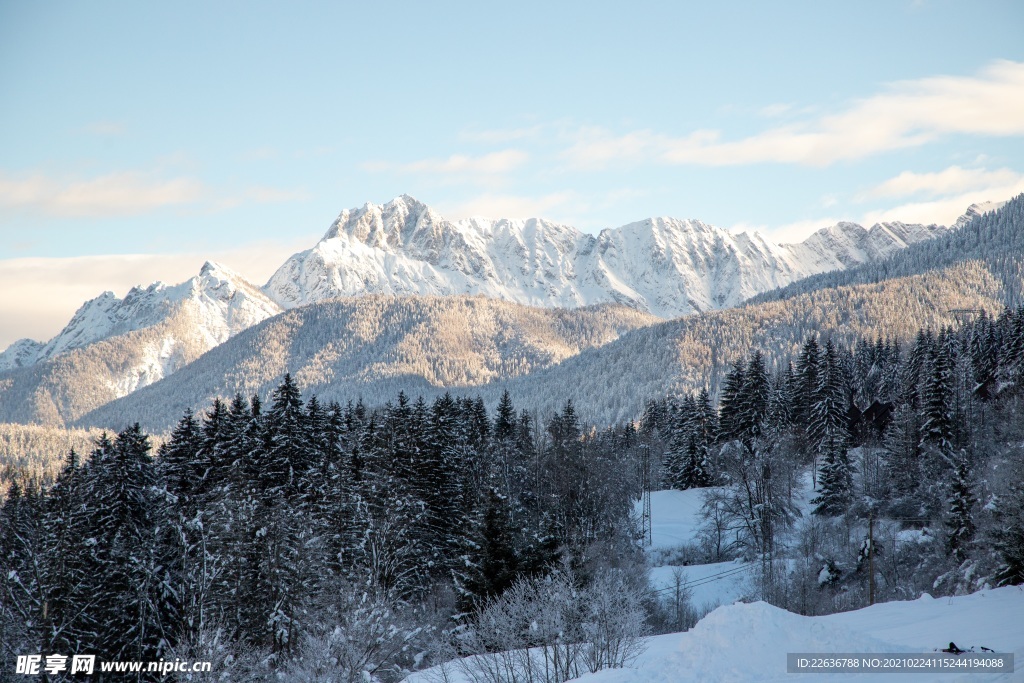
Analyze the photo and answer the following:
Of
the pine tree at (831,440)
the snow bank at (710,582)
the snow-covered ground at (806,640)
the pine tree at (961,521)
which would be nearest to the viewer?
the snow-covered ground at (806,640)

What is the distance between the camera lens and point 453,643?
35.0 metres

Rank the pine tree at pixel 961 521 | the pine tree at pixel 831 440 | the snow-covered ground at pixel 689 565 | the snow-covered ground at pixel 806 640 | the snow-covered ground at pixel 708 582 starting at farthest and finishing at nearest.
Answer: the pine tree at pixel 831 440
the snow-covered ground at pixel 689 565
the snow-covered ground at pixel 708 582
the pine tree at pixel 961 521
the snow-covered ground at pixel 806 640

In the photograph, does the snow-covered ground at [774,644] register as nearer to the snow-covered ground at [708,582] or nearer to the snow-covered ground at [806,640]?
the snow-covered ground at [806,640]

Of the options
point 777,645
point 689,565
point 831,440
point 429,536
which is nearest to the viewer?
point 777,645

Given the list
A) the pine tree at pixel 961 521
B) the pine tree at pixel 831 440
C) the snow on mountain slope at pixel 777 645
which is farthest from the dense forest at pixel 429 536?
the snow on mountain slope at pixel 777 645

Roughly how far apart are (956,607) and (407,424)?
3241 centimetres

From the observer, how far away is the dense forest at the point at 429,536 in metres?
32.5

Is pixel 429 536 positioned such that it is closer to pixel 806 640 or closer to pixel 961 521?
pixel 806 640

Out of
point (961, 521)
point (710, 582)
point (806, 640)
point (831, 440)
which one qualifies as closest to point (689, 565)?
point (710, 582)

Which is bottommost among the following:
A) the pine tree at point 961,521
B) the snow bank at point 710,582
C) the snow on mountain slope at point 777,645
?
the snow bank at point 710,582

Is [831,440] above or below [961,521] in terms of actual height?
above

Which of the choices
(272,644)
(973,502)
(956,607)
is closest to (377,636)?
(272,644)

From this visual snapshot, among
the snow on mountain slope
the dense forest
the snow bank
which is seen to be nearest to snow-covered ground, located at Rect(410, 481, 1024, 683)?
the snow on mountain slope

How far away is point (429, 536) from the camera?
45781mm
